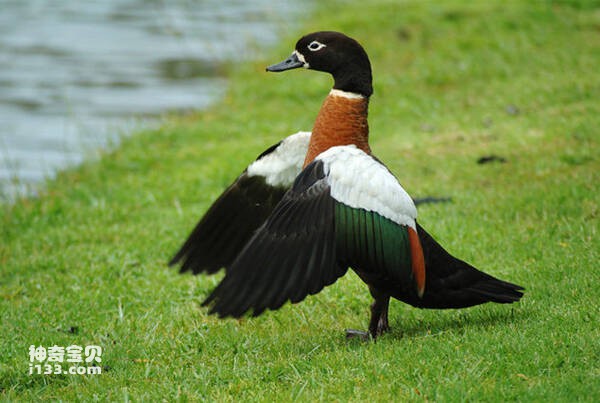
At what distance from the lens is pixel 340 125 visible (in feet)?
16.0

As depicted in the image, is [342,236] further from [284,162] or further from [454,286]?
[284,162]

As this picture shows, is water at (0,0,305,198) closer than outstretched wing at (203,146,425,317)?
No

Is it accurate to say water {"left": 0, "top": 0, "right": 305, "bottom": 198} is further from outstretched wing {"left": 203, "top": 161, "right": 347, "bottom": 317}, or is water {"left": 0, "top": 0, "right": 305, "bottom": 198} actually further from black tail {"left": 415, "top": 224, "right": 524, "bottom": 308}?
black tail {"left": 415, "top": 224, "right": 524, "bottom": 308}

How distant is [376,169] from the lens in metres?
4.43

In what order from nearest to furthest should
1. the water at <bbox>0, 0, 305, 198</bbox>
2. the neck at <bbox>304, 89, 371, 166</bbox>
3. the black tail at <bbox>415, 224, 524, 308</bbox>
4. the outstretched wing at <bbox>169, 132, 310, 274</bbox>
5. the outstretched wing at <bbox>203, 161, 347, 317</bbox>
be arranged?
1. the outstretched wing at <bbox>203, 161, 347, 317</bbox>
2. the black tail at <bbox>415, 224, 524, 308</bbox>
3. the neck at <bbox>304, 89, 371, 166</bbox>
4. the outstretched wing at <bbox>169, 132, 310, 274</bbox>
5. the water at <bbox>0, 0, 305, 198</bbox>

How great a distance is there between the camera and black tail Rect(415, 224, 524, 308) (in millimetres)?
4730

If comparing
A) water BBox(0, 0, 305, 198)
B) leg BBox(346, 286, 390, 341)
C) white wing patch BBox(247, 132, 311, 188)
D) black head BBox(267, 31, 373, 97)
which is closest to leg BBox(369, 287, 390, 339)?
leg BBox(346, 286, 390, 341)

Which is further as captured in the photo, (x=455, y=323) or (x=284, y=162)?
(x=284, y=162)

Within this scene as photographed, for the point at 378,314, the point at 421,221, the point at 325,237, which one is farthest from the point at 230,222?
the point at 421,221

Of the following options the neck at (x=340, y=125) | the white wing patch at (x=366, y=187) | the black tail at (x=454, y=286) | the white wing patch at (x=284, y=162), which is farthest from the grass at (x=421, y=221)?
the neck at (x=340, y=125)

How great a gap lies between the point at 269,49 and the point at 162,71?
1.74 m

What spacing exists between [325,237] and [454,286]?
0.85 m

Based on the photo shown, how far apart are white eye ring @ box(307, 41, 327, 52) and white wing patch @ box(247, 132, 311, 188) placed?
0.49 meters

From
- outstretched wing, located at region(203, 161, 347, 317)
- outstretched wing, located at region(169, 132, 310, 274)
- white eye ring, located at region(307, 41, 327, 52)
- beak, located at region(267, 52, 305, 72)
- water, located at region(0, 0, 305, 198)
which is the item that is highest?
white eye ring, located at region(307, 41, 327, 52)
